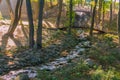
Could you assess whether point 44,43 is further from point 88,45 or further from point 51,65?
point 51,65

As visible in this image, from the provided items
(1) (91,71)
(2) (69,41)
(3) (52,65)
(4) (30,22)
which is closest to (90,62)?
(1) (91,71)

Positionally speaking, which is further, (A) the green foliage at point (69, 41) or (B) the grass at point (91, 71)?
(A) the green foliage at point (69, 41)

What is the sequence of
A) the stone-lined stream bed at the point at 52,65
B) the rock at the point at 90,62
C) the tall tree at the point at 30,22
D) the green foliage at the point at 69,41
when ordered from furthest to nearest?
1. the green foliage at the point at 69,41
2. the tall tree at the point at 30,22
3. the rock at the point at 90,62
4. the stone-lined stream bed at the point at 52,65

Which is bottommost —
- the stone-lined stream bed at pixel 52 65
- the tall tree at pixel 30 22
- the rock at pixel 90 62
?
the stone-lined stream bed at pixel 52 65

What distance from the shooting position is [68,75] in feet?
41.1

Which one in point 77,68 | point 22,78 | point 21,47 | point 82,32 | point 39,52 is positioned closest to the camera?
point 22,78

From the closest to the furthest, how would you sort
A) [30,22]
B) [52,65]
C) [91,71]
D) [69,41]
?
[91,71] < [52,65] < [30,22] < [69,41]

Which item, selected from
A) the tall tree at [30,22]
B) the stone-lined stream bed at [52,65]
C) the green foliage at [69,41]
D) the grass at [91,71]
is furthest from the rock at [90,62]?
the green foliage at [69,41]

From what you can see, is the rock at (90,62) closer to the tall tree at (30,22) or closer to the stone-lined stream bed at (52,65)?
the stone-lined stream bed at (52,65)

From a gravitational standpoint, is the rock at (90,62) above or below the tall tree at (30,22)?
below

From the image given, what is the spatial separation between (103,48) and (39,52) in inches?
188

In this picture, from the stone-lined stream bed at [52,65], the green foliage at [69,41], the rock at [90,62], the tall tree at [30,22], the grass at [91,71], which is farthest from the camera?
the green foliage at [69,41]

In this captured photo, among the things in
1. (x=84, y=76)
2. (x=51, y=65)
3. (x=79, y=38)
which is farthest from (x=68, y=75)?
(x=79, y=38)

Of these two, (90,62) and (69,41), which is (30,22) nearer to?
(69,41)
